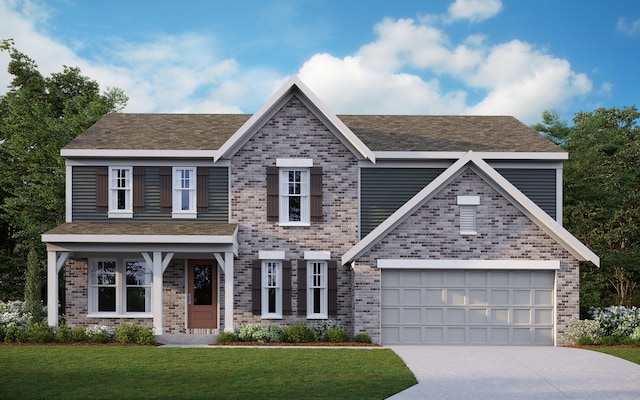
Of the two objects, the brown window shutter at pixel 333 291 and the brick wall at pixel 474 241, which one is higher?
the brick wall at pixel 474 241

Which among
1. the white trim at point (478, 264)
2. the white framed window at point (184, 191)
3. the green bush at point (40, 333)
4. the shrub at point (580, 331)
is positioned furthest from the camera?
the white framed window at point (184, 191)

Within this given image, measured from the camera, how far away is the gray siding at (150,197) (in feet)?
75.3

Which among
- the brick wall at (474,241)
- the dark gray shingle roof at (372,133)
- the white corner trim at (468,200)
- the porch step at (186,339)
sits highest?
the dark gray shingle roof at (372,133)

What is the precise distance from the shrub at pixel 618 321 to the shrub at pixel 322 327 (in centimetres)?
830

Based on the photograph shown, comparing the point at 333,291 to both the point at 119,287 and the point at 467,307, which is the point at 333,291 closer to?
the point at 467,307

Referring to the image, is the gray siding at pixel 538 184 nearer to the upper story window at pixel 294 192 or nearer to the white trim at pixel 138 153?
the upper story window at pixel 294 192

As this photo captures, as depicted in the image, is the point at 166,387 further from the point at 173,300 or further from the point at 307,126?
the point at 307,126

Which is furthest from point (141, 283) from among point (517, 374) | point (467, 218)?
point (517, 374)

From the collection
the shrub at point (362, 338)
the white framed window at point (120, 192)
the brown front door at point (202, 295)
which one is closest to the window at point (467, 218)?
the shrub at point (362, 338)

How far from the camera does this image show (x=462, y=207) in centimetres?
2095

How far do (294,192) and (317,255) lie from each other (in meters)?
2.28

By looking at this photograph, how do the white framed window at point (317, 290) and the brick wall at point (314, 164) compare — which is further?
the brick wall at point (314, 164)

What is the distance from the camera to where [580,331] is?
67.5 ft

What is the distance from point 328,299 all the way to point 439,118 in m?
9.31
